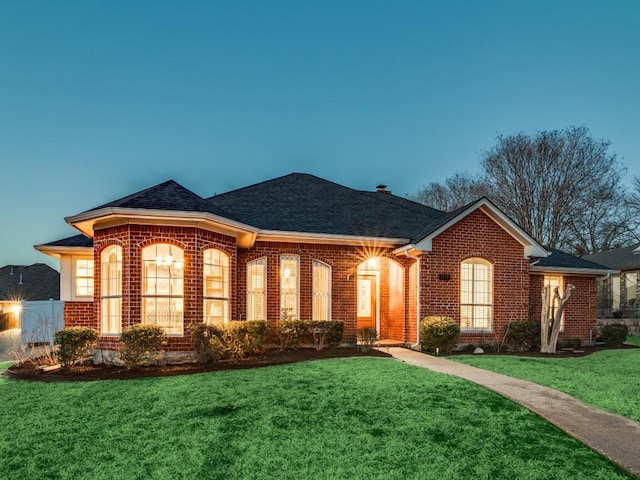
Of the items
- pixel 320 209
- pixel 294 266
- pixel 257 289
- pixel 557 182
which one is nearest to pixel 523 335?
pixel 294 266

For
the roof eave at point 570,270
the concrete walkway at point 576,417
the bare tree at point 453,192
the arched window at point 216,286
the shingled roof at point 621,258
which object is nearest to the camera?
the concrete walkway at point 576,417

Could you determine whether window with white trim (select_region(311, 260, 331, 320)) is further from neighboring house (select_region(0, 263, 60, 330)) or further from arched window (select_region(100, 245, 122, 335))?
neighboring house (select_region(0, 263, 60, 330))

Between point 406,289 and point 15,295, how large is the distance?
3915 cm

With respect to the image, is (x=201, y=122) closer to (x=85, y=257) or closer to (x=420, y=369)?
(x=85, y=257)

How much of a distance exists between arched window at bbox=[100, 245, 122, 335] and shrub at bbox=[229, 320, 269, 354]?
2.72 m

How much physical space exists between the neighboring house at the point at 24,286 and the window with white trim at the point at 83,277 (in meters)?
26.7

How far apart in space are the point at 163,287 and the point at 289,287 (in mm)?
4076

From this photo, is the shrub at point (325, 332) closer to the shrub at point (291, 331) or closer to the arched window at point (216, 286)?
the shrub at point (291, 331)

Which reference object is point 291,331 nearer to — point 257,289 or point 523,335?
point 257,289

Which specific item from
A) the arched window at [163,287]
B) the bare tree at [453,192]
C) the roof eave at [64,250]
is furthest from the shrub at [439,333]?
the bare tree at [453,192]

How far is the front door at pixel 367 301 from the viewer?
15.4 m

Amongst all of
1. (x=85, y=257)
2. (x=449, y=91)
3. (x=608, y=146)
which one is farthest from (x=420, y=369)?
(x=608, y=146)

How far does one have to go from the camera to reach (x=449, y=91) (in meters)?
32.0

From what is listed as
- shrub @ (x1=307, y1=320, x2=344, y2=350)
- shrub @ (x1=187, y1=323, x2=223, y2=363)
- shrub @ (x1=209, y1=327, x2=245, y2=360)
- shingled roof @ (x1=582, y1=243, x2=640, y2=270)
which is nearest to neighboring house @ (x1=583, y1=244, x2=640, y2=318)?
shingled roof @ (x1=582, y1=243, x2=640, y2=270)
